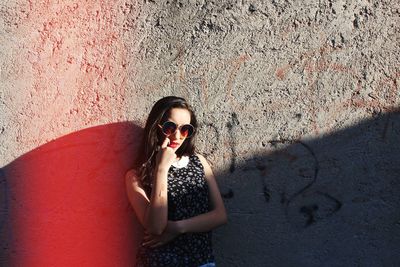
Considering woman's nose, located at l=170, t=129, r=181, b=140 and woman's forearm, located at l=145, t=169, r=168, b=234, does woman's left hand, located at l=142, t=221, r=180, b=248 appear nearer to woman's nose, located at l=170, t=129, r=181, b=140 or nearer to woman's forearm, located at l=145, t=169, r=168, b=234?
woman's forearm, located at l=145, t=169, r=168, b=234

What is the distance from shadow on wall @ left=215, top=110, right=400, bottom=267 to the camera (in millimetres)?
3479

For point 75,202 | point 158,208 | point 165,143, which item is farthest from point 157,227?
point 75,202

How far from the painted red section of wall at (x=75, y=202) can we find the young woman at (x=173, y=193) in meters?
0.34

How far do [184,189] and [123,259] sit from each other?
758 mm

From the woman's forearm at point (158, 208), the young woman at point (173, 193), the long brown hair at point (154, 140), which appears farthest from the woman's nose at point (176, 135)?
the woman's forearm at point (158, 208)

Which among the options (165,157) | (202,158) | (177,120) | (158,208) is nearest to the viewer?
(158,208)

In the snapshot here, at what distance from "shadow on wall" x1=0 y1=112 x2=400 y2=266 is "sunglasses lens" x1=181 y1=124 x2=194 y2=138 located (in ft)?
1.42

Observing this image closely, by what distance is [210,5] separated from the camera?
365 cm

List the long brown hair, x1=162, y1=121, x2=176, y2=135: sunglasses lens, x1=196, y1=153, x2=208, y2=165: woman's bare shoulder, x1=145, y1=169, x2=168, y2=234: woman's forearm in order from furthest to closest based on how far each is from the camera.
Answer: x1=196, y1=153, x2=208, y2=165: woman's bare shoulder, the long brown hair, x1=162, y1=121, x2=176, y2=135: sunglasses lens, x1=145, y1=169, x2=168, y2=234: woman's forearm

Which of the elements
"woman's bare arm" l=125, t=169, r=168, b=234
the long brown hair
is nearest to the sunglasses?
the long brown hair

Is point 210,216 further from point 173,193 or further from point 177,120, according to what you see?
point 177,120

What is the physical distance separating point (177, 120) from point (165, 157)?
9.9 inches

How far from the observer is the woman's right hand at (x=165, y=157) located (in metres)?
3.16

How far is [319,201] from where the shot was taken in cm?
353
